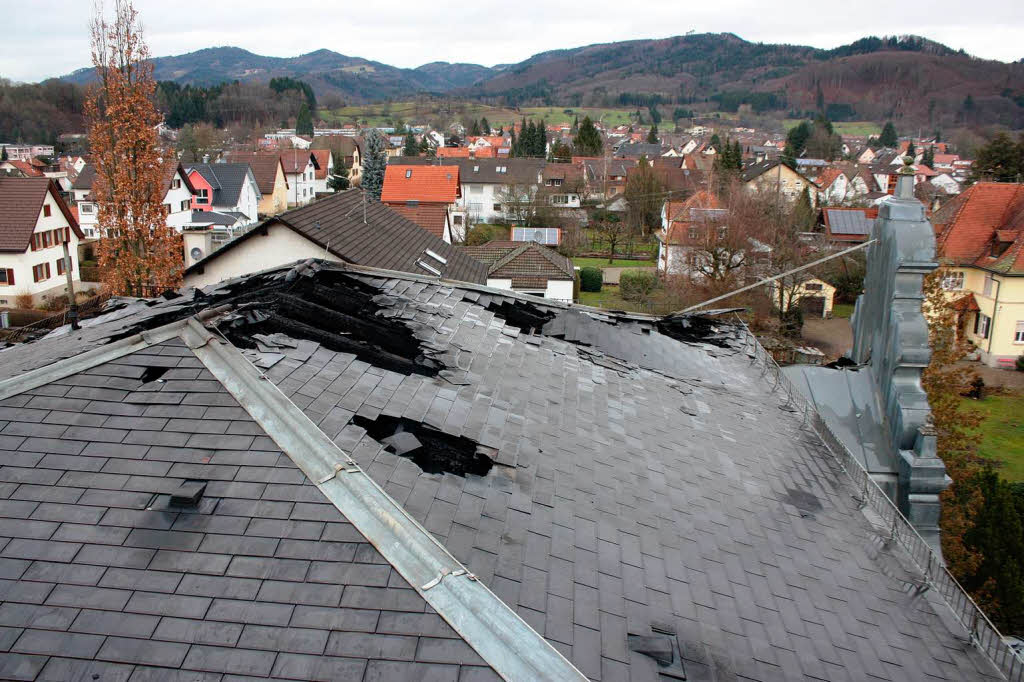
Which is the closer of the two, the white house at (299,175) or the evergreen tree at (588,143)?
the white house at (299,175)

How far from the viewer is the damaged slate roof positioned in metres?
4.20

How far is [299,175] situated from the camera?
282ft

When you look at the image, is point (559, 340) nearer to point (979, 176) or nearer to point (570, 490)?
point (570, 490)

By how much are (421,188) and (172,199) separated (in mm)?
17146

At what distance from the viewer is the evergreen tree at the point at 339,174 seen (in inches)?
3356

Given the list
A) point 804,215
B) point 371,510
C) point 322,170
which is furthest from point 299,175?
point 371,510

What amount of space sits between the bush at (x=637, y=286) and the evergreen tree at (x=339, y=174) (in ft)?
147

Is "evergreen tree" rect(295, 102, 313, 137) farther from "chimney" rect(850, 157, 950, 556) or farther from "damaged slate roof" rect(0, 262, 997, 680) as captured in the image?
"damaged slate roof" rect(0, 262, 997, 680)

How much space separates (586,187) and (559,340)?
7341 centimetres

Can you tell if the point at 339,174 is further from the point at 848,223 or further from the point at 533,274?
the point at 848,223

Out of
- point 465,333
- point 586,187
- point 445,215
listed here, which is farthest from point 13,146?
point 465,333

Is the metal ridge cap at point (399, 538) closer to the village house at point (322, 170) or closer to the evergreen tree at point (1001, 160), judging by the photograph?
the evergreen tree at point (1001, 160)

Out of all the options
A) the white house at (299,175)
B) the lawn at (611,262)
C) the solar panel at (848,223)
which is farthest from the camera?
the white house at (299,175)

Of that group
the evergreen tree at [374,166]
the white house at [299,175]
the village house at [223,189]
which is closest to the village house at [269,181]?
the white house at [299,175]
